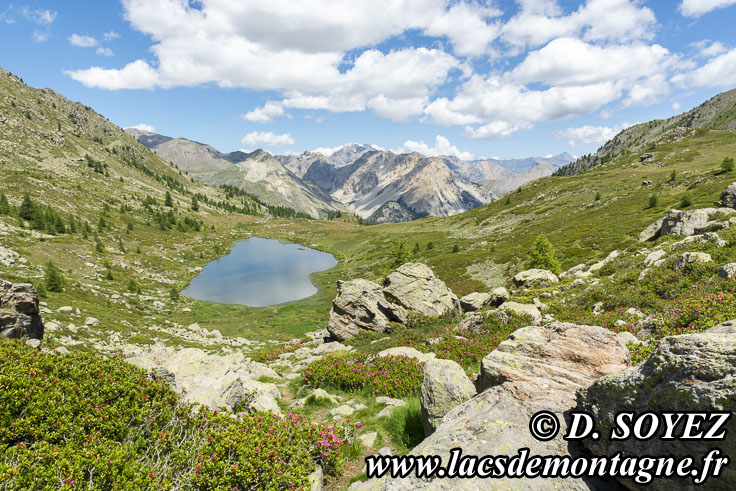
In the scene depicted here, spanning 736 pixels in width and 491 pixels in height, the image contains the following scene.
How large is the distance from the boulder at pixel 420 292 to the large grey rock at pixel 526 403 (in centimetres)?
2850

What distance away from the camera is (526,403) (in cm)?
672

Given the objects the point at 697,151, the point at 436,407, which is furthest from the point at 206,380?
the point at 697,151

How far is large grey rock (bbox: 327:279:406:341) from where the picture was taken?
36.1 metres

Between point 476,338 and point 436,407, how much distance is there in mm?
14180

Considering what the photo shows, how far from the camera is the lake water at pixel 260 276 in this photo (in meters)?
88.7

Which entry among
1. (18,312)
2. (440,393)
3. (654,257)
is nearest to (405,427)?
(440,393)

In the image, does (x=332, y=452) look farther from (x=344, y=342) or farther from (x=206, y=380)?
(x=344, y=342)

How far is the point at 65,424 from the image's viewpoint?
6738 millimetres

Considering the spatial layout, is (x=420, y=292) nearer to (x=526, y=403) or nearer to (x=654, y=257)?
(x=654, y=257)

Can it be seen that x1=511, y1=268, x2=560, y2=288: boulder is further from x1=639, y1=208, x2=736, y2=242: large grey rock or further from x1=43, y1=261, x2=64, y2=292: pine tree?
x1=43, y1=261, x2=64, y2=292: pine tree

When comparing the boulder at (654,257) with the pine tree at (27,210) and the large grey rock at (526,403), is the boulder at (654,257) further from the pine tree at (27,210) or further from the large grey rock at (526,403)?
the pine tree at (27,210)

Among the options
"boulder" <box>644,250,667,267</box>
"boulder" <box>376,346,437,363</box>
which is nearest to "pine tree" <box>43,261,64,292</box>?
"boulder" <box>376,346,437,363</box>

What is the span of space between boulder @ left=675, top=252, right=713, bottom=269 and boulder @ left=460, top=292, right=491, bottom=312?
61.4ft

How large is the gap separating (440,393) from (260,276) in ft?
369
